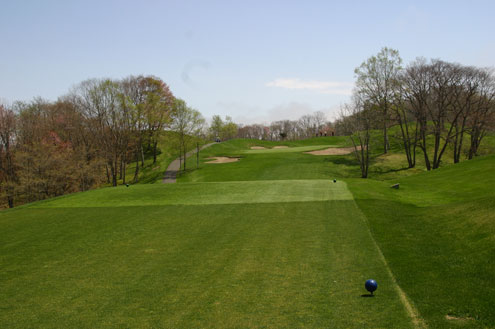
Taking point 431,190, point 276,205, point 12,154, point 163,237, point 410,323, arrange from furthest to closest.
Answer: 1. point 12,154
2. point 431,190
3. point 276,205
4. point 163,237
5. point 410,323

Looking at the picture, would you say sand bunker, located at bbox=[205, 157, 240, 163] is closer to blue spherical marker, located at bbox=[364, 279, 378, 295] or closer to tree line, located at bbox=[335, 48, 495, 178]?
tree line, located at bbox=[335, 48, 495, 178]

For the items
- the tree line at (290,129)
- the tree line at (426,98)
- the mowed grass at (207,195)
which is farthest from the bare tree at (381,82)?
the tree line at (290,129)

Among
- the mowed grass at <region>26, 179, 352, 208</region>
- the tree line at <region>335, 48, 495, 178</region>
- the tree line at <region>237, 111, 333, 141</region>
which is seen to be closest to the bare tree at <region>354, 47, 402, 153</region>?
the tree line at <region>335, 48, 495, 178</region>

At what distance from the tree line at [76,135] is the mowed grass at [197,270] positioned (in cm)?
2662

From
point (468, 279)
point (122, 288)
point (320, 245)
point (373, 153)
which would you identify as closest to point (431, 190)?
point (320, 245)

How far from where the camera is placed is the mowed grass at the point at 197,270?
7.30 m

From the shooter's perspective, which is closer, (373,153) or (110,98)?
(110,98)

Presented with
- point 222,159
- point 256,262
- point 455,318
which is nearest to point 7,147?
A: point 222,159

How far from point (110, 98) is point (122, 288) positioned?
157ft

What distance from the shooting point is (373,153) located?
5962 cm

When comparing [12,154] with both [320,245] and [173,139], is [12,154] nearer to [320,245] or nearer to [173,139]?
[173,139]

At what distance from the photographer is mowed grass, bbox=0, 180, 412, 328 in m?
7.30

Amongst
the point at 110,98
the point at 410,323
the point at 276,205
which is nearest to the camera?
the point at 410,323

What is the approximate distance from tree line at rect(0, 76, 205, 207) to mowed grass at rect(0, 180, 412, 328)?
26.6m
